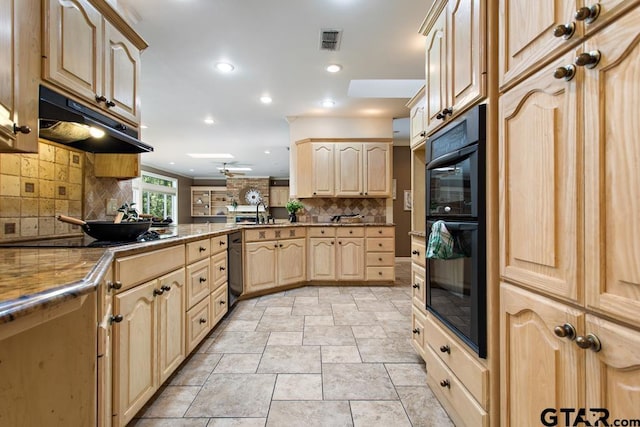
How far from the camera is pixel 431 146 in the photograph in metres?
1.65

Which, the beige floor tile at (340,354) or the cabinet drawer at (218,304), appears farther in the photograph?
the cabinet drawer at (218,304)

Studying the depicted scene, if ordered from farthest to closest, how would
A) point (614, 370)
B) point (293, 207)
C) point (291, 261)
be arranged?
point (293, 207) < point (291, 261) < point (614, 370)

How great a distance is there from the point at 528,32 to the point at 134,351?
6.50 ft

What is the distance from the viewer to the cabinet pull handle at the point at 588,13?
71 centimetres

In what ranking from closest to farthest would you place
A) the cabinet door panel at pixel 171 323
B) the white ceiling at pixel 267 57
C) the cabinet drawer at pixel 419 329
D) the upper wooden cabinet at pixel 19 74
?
the upper wooden cabinet at pixel 19 74
the cabinet door panel at pixel 171 323
the cabinet drawer at pixel 419 329
the white ceiling at pixel 267 57

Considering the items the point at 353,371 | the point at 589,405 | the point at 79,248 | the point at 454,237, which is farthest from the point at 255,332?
the point at 589,405

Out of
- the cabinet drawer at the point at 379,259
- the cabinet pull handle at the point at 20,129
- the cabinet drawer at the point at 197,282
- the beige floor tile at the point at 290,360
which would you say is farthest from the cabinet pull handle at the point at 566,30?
the cabinet drawer at the point at 379,259

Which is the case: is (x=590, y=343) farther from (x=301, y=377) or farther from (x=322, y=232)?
(x=322, y=232)

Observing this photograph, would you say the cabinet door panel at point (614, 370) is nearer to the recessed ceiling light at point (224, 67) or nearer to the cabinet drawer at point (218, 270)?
the cabinet drawer at point (218, 270)

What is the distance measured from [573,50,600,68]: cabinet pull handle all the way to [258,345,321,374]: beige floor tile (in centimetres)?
193

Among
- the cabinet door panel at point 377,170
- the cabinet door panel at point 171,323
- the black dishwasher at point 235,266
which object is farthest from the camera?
the cabinet door panel at point 377,170

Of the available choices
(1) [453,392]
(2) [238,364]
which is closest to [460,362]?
(1) [453,392]

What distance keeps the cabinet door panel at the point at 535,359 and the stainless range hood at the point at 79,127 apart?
2015 millimetres

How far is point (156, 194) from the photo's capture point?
9.66m
